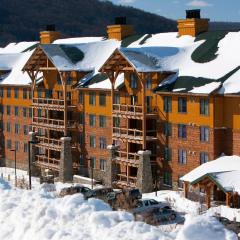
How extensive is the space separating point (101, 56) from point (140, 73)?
12355mm

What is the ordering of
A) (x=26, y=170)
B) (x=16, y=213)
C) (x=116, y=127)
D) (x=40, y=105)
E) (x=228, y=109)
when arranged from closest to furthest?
(x=16, y=213)
(x=228, y=109)
(x=116, y=127)
(x=40, y=105)
(x=26, y=170)

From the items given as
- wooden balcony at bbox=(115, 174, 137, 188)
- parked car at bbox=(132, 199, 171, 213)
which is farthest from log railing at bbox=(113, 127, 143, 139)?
parked car at bbox=(132, 199, 171, 213)

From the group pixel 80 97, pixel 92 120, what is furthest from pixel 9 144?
pixel 92 120

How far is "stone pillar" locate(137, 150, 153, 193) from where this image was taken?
165 ft

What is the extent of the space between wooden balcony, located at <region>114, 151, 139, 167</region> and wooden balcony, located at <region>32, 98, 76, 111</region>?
9067 mm

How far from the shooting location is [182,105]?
4916 centimetres

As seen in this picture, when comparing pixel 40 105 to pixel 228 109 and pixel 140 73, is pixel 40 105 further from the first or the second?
pixel 228 109

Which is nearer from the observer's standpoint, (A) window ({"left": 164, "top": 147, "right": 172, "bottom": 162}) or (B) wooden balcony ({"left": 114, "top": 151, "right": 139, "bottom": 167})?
(A) window ({"left": 164, "top": 147, "right": 172, "bottom": 162})

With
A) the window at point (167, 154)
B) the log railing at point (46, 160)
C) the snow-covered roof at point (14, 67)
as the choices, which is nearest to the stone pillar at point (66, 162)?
the log railing at point (46, 160)

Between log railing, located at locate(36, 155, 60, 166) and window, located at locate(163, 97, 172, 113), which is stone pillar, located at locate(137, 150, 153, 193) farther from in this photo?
log railing, located at locate(36, 155, 60, 166)

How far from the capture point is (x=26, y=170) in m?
68.9

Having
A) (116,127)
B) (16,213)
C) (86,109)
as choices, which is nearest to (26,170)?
(86,109)

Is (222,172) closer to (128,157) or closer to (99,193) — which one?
(99,193)

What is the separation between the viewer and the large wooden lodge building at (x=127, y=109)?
4756 centimetres
